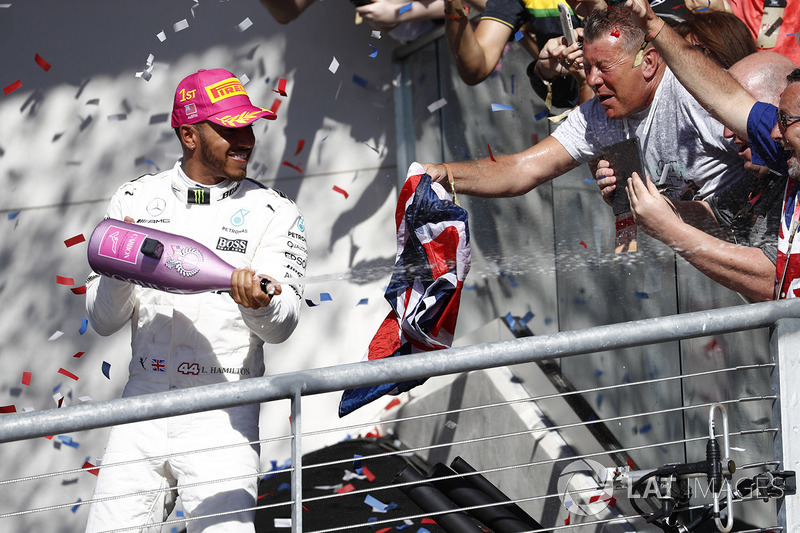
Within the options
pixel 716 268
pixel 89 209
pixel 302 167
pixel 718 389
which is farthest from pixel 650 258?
pixel 89 209

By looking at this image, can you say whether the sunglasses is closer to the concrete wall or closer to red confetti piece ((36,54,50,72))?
the concrete wall

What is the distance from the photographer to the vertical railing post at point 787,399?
7.47 ft

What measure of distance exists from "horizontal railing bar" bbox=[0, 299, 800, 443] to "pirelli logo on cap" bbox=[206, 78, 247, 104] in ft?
4.38

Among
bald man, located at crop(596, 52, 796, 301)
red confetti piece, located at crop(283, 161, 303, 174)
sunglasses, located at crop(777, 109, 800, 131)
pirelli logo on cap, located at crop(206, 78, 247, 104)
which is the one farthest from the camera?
red confetti piece, located at crop(283, 161, 303, 174)

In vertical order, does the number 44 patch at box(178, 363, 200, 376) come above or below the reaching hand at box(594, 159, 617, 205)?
below

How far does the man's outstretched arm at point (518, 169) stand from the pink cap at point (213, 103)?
727 mm

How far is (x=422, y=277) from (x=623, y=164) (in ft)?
2.33

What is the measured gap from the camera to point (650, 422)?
4.19 metres

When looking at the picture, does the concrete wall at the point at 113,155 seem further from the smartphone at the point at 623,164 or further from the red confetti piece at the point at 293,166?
the smartphone at the point at 623,164

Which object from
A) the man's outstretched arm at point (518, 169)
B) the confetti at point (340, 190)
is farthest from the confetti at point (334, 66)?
the man's outstretched arm at point (518, 169)

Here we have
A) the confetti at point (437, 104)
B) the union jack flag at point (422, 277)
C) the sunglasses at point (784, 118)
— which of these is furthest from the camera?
the confetti at point (437, 104)

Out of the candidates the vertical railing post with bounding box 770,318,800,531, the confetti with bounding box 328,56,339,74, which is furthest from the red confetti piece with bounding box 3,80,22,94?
the vertical railing post with bounding box 770,318,800,531

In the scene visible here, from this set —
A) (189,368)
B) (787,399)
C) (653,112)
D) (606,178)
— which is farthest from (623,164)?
(189,368)

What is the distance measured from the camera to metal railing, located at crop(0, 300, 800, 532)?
210cm
